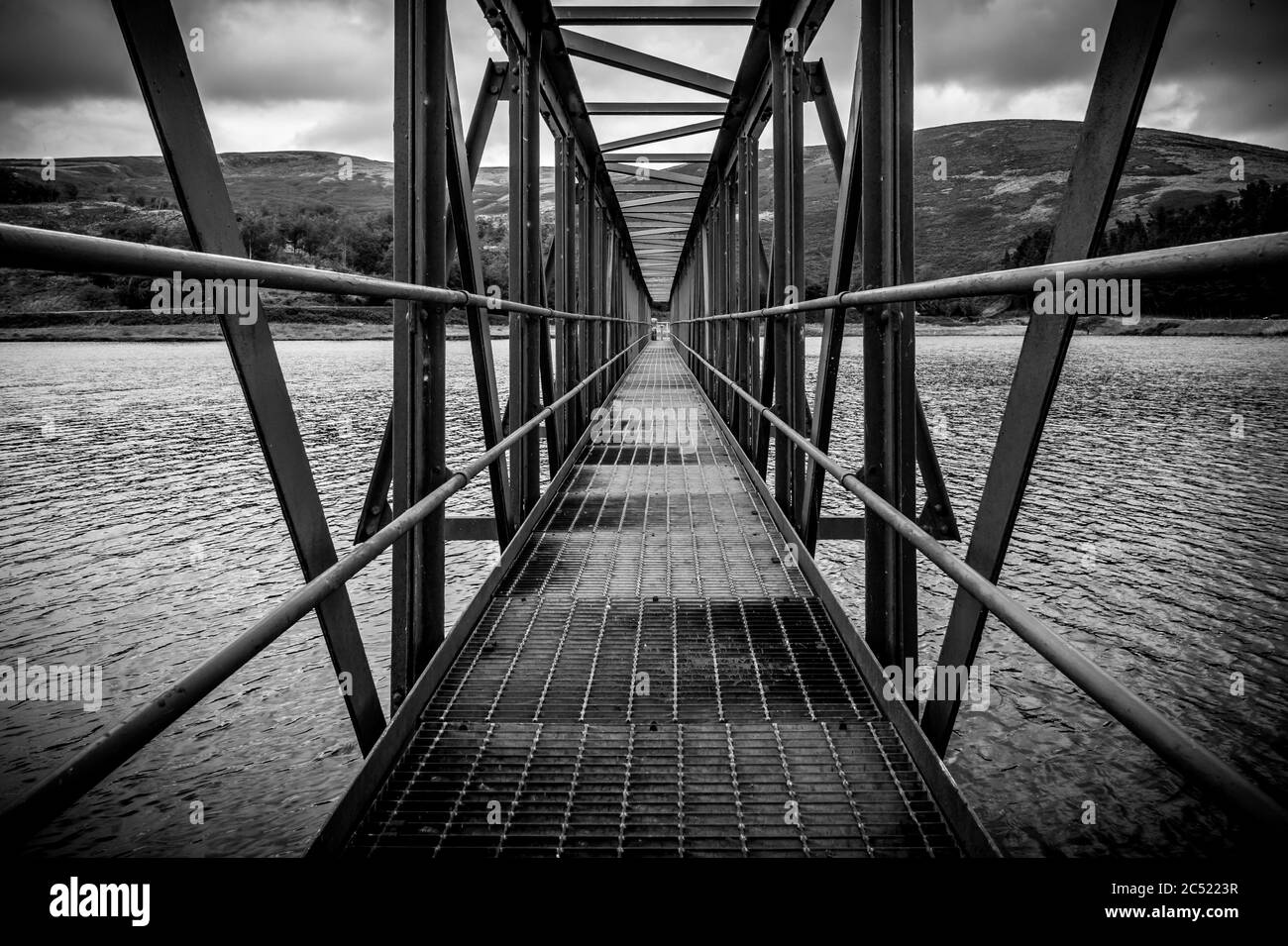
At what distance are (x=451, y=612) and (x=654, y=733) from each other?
202cm

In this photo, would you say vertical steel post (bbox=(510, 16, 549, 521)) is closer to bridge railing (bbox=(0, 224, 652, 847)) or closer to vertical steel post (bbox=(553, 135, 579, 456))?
vertical steel post (bbox=(553, 135, 579, 456))

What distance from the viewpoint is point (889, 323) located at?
2.21 metres

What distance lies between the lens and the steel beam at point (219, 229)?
48.9 inches

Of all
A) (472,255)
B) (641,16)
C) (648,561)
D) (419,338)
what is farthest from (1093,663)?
(641,16)

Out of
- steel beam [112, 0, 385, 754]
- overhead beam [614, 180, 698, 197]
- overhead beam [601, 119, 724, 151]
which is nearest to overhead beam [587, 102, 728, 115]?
overhead beam [601, 119, 724, 151]

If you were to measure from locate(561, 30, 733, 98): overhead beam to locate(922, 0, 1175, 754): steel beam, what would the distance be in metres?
5.32

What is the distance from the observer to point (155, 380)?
13195 millimetres

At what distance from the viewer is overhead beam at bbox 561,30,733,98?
231 inches

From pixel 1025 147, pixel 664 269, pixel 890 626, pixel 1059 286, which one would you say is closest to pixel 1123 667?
pixel 890 626

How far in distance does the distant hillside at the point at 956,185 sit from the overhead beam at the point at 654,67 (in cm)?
195

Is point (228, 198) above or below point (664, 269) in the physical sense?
below

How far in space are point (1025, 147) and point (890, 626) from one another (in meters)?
88.8
